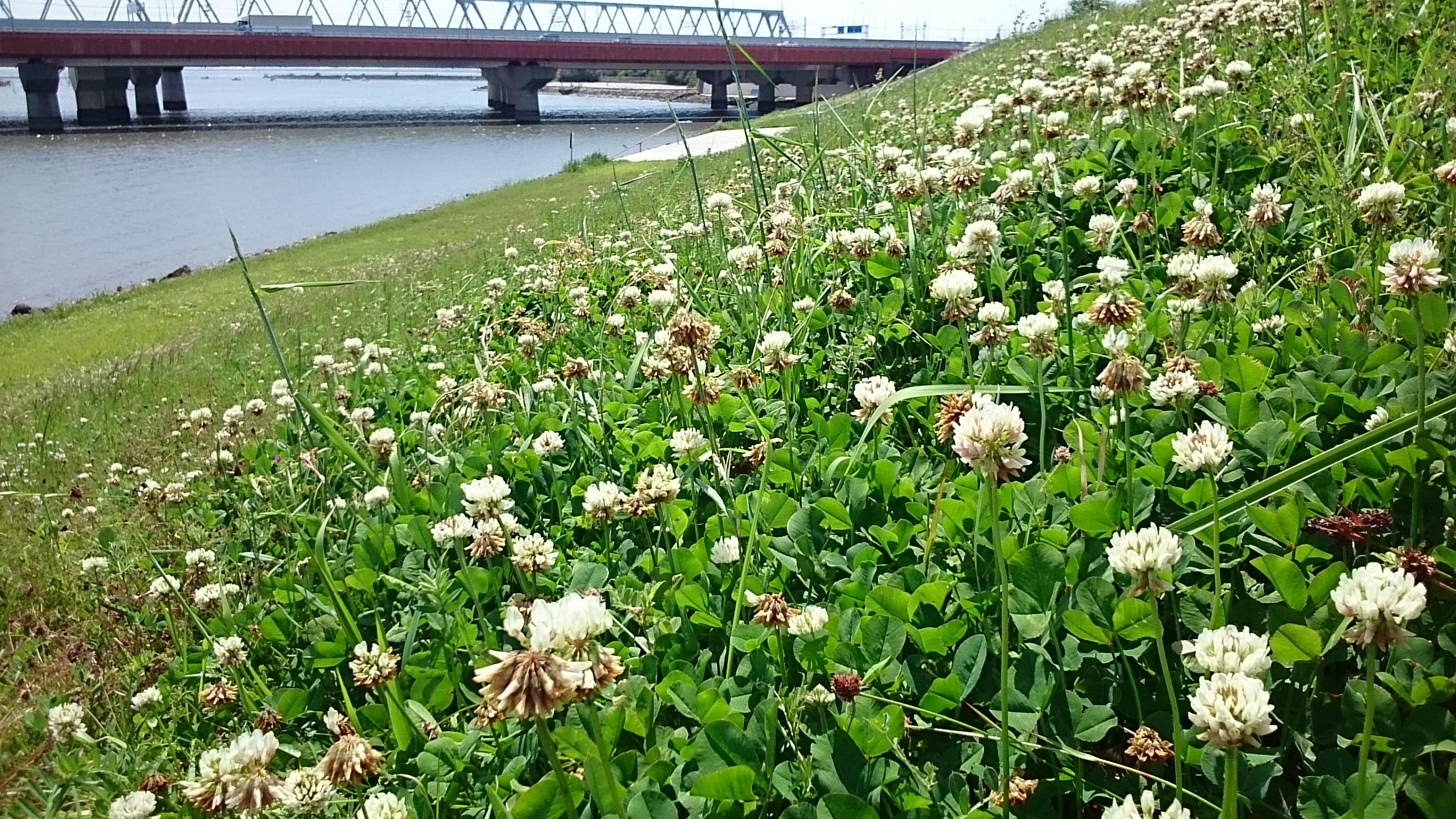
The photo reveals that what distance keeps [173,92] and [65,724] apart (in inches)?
2306

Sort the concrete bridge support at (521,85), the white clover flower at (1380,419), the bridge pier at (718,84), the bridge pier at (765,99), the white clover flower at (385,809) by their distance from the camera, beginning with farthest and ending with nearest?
1. the bridge pier at (718,84)
2. the concrete bridge support at (521,85)
3. the bridge pier at (765,99)
4. the white clover flower at (1380,419)
5. the white clover flower at (385,809)

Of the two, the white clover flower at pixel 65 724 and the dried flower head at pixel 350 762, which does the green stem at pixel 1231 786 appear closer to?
the dried flower head at pixel 350 762

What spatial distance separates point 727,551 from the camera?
161cm

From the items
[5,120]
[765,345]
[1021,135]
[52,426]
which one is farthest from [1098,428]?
[5,120]

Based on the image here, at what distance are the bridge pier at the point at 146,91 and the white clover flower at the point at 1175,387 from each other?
53.4m

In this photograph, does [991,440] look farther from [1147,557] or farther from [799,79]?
[799,79]

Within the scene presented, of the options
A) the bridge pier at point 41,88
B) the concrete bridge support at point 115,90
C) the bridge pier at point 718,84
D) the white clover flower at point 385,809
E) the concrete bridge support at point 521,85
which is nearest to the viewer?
the white clover flower at point 385,809

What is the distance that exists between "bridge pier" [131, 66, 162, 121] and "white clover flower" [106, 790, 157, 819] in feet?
174

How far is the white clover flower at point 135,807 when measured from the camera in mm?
1355

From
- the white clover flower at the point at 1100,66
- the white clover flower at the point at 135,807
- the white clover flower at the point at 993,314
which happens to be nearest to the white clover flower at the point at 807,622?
the white clover flower at the point at 993,314

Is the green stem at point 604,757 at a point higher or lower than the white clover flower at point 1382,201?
lower

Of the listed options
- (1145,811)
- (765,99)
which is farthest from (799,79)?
(1145,811)

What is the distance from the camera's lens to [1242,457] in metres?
1.55

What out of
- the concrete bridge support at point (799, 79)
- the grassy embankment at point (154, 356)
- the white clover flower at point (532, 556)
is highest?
the concrete bridge support at point (799, 79)
